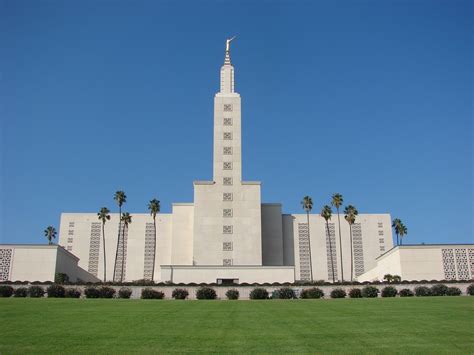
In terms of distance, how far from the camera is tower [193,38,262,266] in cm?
7238

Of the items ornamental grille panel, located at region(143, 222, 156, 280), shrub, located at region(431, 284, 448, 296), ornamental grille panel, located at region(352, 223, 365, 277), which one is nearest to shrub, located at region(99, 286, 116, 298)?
shrub, located at region(431, 284, 448, 296)

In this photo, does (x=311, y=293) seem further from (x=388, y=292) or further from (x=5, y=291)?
(x=5, y=291)

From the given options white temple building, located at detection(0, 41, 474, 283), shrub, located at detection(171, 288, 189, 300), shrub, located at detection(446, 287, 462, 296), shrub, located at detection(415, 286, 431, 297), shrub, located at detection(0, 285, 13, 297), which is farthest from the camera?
white temple building, located at detection(0, 41, 474, 283)

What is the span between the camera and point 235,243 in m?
72.8

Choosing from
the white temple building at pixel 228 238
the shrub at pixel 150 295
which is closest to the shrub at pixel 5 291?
the shrub at pixel 150 295

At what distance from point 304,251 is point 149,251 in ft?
86.1

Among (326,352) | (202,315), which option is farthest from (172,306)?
(326,352)

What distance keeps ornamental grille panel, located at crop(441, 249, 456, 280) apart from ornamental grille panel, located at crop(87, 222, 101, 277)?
184 ft

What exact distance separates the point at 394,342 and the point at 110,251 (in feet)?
245

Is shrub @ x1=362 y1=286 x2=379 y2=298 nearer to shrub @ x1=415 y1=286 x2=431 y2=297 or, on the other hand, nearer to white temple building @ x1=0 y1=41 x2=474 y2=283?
shrub @ x1=415 y1=286 x2=431 y2=297

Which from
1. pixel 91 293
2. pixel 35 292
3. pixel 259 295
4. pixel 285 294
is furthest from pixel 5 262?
pixel 285 294

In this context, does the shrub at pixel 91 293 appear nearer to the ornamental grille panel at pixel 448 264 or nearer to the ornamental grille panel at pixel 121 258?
the ornamental grille panel at pixel 448 264

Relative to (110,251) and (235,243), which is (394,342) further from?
(110,251)

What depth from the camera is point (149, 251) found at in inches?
3474
